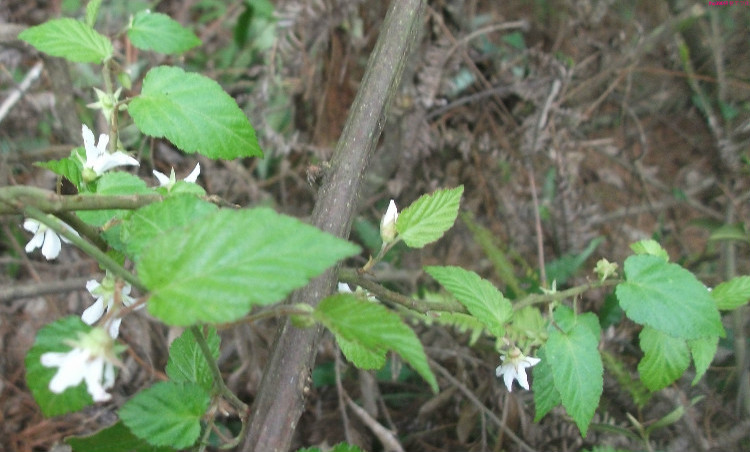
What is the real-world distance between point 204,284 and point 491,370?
4.30 feet

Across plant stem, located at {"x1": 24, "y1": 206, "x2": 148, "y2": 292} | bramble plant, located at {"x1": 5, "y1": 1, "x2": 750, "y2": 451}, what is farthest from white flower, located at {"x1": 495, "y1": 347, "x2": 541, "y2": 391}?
plant stem, located at {"x1": 24, "y1": 206, "x2": 148, "y2": 292}

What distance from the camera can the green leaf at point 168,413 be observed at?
0.76 meters

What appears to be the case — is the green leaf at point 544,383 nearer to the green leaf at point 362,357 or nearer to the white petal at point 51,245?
the green leaf at point 362,357

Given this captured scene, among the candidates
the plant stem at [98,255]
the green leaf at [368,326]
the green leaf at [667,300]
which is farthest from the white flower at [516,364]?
the plant stem at [98,255]

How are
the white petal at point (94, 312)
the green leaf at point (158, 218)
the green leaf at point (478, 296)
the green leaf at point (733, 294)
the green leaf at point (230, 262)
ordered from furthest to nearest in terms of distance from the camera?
the green leaf at point (733, 294), the green leaf at point (478, 296), the white petal at point (94, 312), the green leaf at point (158, 218), the green leaf at point (230, 262)

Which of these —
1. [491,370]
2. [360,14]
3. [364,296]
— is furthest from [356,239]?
[364,296]

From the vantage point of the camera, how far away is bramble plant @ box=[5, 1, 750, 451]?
63 cm

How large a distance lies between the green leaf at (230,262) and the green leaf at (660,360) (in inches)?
31.1

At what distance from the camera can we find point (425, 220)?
0.96 metres

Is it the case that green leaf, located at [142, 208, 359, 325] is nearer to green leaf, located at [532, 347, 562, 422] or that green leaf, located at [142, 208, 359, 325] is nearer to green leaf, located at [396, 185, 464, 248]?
green leaf, located at [396, 185, 464, 248]

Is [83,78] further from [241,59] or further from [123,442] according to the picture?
[123,442]

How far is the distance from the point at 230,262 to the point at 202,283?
0.04 m

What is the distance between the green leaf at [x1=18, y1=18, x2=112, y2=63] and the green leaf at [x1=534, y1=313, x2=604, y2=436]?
966 millimetres

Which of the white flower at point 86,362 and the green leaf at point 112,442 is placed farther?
the green leaf at point 112,442
